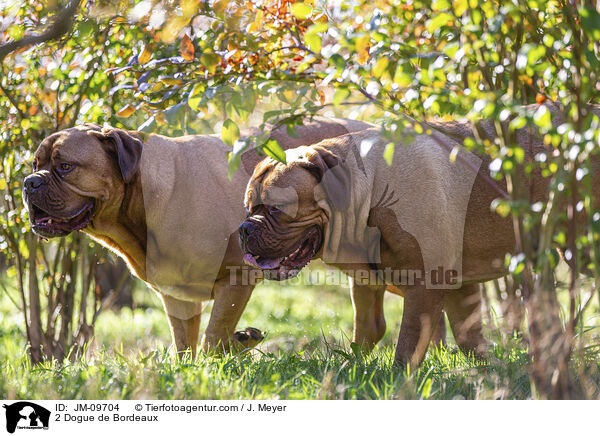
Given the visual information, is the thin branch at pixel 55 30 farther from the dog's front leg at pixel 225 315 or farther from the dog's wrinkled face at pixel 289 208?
the dog's front leg at pixel 225 315

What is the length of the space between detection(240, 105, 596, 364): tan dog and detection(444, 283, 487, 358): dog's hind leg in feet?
1.93

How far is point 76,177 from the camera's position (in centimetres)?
438

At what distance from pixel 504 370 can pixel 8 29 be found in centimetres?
385

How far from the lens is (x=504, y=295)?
19.9 feet

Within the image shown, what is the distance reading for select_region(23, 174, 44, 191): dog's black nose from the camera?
4234 mm

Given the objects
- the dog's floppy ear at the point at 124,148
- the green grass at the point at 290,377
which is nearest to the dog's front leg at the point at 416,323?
the green grass at the point at 290,377

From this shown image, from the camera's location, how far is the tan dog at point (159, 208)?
172 inches

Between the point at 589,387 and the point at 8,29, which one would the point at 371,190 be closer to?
the point at 589,387

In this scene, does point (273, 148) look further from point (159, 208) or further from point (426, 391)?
point (159, 208)

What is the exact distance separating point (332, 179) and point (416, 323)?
0.96m
